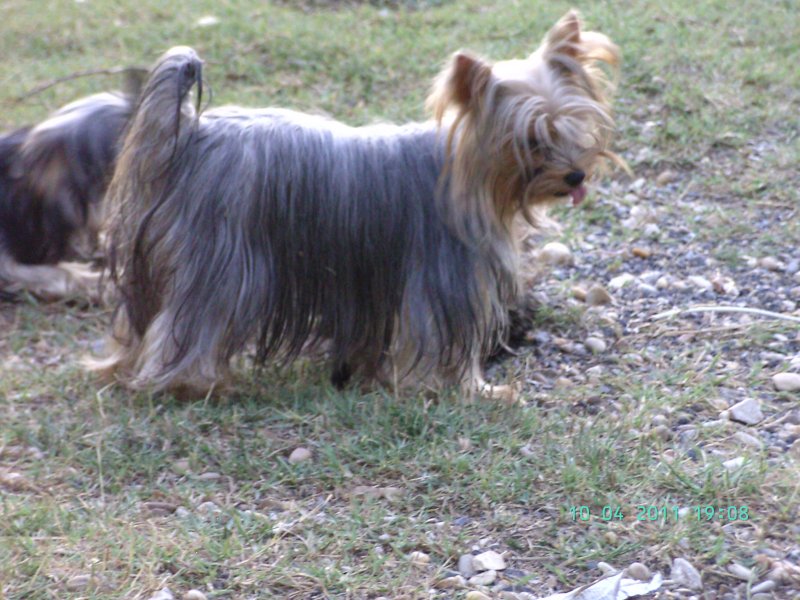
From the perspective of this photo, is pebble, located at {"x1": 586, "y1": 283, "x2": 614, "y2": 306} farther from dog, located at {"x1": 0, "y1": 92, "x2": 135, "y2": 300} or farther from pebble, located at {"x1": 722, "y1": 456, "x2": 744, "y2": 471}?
dog, located at {"x1": 0, "y1": 92, "x2": 135, "y2": 300}

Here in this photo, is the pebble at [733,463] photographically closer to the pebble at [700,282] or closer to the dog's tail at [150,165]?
the pebble at [700,282]

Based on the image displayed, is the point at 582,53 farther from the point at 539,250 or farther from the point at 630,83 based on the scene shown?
the point at 630,83

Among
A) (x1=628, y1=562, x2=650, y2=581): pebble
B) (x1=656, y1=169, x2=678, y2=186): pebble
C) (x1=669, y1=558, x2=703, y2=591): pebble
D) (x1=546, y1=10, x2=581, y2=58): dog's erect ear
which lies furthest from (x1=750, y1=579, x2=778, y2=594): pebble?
(x1=656, y1=169, x2=678, y2=186): pebble

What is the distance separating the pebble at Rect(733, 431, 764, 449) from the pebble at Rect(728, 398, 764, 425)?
0.10 m

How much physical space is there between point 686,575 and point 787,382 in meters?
1.21

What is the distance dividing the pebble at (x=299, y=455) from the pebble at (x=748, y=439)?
143 centimetres

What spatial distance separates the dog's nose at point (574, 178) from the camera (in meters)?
3.77

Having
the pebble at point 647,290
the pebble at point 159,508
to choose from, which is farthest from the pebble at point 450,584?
the pebble at point 647,290

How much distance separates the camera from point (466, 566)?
3.02 metres

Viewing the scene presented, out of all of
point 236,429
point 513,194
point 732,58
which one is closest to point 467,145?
point 513,194

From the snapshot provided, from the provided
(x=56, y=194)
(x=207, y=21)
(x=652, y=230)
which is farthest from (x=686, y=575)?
(x=207, y=21)

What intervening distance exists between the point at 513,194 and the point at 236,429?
131 cm

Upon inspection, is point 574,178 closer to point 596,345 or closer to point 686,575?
point 596,345

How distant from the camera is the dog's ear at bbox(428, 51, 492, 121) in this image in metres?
3.67
